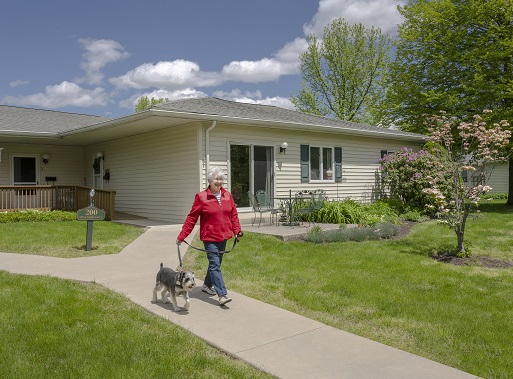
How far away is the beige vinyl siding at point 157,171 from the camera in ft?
36.6

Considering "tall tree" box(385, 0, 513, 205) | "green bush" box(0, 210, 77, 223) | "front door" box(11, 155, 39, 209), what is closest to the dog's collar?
"green bush" box(0, 210, 77, 223)

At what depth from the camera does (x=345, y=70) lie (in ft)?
105

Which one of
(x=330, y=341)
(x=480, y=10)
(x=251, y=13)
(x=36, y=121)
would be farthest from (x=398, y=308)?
(x=480, y=10)

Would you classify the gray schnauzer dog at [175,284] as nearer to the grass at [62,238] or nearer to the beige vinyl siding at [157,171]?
the grass at [62,238]

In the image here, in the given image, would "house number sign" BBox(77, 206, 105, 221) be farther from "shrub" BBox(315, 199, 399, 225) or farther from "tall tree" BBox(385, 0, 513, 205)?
Answer: "tall tree" BBox(385, 0, 513, 205)

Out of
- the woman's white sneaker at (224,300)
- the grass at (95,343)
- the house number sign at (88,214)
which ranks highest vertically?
the house number sign at (88,214)

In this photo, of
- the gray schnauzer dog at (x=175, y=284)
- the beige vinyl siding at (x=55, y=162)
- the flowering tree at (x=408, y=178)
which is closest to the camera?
the gray schnauzer dog at (x=175, y=284)

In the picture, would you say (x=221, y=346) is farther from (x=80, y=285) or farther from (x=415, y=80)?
(x=415, y=80)

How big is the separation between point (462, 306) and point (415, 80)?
1679cm

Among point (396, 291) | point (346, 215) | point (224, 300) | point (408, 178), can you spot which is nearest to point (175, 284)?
point (224, 300)

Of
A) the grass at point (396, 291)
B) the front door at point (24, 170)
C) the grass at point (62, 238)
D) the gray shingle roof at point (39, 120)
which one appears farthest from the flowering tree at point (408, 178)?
the front door at point (24, 170)

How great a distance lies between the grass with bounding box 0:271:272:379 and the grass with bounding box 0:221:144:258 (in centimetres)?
298

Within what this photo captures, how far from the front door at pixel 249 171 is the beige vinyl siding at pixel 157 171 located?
1.17 m

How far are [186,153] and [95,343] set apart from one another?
317 inches
